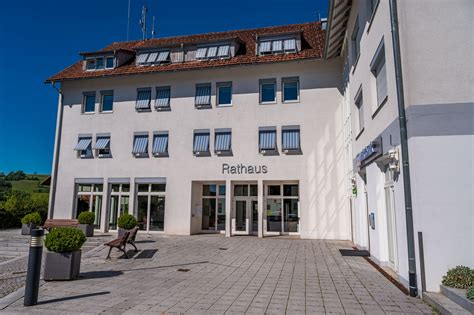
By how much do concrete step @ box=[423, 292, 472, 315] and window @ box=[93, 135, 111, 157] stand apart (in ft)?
58.5

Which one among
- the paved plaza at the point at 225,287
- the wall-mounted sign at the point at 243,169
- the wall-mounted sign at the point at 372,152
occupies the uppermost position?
the wall-mounted sign at the point at 243,169

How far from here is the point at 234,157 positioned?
1819cm

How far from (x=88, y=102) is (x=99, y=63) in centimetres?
263

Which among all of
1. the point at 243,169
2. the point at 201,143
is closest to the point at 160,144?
the point at 201,143

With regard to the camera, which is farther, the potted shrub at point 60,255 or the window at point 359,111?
the window at point 359,111

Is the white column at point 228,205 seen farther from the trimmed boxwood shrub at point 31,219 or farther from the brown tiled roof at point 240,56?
the trimmed boxwood shrub at point 31,219

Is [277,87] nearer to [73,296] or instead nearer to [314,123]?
[314,123]

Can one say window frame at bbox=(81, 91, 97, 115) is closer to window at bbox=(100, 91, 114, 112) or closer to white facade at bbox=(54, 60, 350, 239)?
white facade at bbox=(54, 60, 350, 239)

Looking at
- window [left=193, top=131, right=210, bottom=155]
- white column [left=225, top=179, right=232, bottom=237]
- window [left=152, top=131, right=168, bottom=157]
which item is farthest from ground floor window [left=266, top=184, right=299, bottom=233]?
window [left=152, top=131, right=168, bottom=157]

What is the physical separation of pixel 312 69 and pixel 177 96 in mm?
7541

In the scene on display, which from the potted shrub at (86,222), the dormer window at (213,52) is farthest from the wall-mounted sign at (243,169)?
the potted shrub at (86,222)

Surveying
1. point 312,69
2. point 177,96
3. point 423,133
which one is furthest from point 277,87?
point 423,133

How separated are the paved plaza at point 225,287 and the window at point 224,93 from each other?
9.82 meters

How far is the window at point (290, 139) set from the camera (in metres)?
17.4
